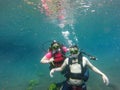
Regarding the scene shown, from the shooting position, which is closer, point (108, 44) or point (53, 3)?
point (53, 3)

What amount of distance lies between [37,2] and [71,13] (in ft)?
15.2

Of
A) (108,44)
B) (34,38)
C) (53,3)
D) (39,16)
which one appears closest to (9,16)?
(39,16)

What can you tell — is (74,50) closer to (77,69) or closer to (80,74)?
(77,69)

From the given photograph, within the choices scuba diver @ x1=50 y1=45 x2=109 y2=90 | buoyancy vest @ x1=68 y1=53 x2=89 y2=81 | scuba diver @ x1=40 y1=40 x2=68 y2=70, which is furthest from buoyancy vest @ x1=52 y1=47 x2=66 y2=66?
buoyancy vest @ x1=68 y1=53 x2=89 y2=81

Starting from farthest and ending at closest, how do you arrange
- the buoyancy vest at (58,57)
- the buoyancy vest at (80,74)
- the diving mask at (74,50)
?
the buoyancy vest at (58,57), the diving mask at (74,50), the buoyancy vest at (80,74)

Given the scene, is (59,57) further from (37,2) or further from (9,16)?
(9,16)

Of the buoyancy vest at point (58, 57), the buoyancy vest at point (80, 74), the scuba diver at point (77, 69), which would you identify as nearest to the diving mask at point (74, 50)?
the scuba diver at point (77, 69)

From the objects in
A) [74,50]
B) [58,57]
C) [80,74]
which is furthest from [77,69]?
[58,57]

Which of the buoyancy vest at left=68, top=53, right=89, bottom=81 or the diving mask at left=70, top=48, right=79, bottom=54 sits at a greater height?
the diving mask at left=70, top=48, right=79, bottom=54

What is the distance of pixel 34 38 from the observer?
142ft

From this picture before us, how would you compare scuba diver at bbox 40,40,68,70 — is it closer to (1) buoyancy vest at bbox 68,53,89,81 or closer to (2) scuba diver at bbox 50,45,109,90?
(2) scuba diver at bbox 50,45,109,90

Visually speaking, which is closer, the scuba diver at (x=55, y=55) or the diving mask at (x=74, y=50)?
the diving mask at (x=74, y=50)

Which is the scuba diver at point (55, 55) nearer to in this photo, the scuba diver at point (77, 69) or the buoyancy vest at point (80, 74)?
the scuba diver at point (77, 69)

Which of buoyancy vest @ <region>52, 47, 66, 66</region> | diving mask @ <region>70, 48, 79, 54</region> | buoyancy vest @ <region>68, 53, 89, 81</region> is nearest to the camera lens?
buoyancy vest @ <region>68, 53, 89, 81</region>
